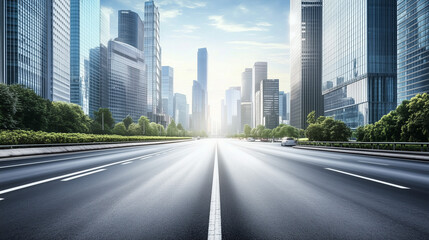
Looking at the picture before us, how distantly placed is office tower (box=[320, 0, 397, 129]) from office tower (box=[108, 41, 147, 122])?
13655 cm

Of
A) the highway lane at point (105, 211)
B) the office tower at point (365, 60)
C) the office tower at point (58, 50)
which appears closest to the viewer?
the highway lane at point (105, 211)

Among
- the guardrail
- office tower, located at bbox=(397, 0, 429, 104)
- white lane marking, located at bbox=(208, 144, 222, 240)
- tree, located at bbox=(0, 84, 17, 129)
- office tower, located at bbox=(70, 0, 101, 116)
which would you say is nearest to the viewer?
white lane marking, located at bbox=(208, 144, 222, 240)

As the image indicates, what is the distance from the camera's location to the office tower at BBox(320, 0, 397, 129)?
78.6 m

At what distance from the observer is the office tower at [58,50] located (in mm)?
104938

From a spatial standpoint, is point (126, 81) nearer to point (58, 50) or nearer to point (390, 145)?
point (58, 50)

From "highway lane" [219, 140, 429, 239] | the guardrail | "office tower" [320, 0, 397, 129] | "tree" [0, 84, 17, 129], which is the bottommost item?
the guardrail

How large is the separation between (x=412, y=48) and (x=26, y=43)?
150193mm

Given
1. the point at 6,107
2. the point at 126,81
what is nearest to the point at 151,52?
the point at 126,81

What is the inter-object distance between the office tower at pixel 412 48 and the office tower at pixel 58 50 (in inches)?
5811

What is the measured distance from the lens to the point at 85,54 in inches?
5492

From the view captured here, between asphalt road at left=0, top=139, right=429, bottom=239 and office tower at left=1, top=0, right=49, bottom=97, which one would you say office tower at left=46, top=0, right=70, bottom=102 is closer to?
office tower at left=1, top=0, right=49, bottom=97

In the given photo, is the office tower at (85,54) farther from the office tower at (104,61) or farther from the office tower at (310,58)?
the office tower at (310,58)

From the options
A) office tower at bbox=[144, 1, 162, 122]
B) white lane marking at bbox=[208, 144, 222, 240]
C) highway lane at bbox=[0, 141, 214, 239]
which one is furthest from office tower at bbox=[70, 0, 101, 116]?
white lane marking at bbox=[208, 144, 222, 240]

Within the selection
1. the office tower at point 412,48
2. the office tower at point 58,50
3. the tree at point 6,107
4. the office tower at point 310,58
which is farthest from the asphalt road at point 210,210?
the office tower at point 310,58
